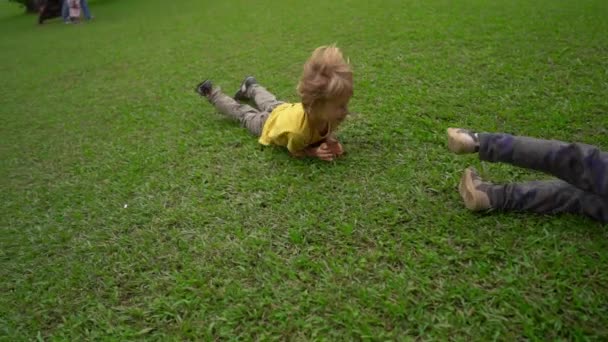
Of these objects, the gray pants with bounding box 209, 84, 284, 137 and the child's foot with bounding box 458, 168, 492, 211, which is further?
the gray pants with bounding box 209, 84, 284, 137

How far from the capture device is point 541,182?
177cm

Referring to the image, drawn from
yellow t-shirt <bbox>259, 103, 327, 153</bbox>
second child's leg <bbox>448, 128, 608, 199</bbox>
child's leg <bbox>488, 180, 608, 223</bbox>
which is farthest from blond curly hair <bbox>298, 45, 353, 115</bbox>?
child's leg <bbox>488, 180, 608, 223</bbox>

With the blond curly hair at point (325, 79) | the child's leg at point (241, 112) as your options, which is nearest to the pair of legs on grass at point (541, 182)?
the blond curly hair at point (325, 79)

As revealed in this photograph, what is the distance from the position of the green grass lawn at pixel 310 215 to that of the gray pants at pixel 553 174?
2.6 inches

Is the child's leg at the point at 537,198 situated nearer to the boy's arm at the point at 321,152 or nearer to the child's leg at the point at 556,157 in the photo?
the child's leg at the point at 556,157

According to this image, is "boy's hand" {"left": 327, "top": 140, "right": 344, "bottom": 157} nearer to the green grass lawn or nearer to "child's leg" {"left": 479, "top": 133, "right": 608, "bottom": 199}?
the green grass lawn

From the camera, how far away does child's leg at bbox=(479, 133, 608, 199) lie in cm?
148

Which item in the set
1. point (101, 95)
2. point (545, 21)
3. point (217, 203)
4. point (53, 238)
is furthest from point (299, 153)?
point (545, 21)

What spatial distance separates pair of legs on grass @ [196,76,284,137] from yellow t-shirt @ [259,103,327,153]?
0.65 ft

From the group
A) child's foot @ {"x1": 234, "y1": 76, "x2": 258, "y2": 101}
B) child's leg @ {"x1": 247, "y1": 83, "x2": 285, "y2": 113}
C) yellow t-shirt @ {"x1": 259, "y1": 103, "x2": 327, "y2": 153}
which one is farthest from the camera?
child's foot @ {"x1": 234, "y1": 76, "x2": 258, "y2": 101}

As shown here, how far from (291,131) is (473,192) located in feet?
3.20

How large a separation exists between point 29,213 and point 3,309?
0.77 m

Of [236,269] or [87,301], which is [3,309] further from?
[236,269]

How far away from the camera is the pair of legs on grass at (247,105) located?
279cm
